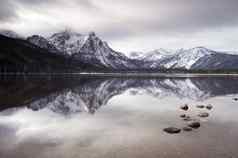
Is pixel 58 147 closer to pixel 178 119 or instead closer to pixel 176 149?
pixel 176 149

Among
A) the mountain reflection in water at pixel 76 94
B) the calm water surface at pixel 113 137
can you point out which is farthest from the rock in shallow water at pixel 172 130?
the mountain reflection in water at pixel 76 94

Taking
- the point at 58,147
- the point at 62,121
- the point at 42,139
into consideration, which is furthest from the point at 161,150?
the point at 62,121

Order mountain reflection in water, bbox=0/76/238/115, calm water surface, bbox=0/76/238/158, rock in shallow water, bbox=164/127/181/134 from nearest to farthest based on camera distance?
1. calm water surface, bbox=0/76/238/158
2. rock in shallow water, bbox=164/127/181/134
3. mountain reflection in water, bbox=0/76/238/115

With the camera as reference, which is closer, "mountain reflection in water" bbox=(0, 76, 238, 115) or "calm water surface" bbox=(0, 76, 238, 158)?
"calm water surface" bbox=(0, 76, 238, 158)

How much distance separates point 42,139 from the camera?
20.1 m

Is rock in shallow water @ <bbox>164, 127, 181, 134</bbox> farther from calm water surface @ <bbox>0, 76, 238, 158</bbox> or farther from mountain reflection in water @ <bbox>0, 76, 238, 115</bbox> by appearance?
mountain reflection in water @ <bbox>0, 76, 238, 115</bbox>

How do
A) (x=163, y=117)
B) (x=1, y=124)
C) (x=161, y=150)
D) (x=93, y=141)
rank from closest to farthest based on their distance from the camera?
(x=161, y=150) < (x=93, y=141) < (x=1, y=124) < (x=163, y=117)

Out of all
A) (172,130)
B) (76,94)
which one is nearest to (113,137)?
(172,130)

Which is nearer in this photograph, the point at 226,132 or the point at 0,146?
the point at 0,146

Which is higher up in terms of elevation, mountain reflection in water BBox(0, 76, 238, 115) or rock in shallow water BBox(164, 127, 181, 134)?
rock in shallow water BBox(164, 127, 181, 134)

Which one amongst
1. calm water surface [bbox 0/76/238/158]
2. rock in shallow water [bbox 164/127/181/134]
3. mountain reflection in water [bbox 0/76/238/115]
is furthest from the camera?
mountain reflection in water [bbox 0/76/238/115]

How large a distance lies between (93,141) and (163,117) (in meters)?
13.3

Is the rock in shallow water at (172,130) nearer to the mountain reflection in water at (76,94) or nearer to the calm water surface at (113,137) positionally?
the calm water surface at (113,137)

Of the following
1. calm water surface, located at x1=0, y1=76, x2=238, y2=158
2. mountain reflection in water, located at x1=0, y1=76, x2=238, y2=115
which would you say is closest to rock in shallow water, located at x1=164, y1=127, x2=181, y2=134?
calm water surface, located at x1=0, y1=76, x2=238, y2=158
